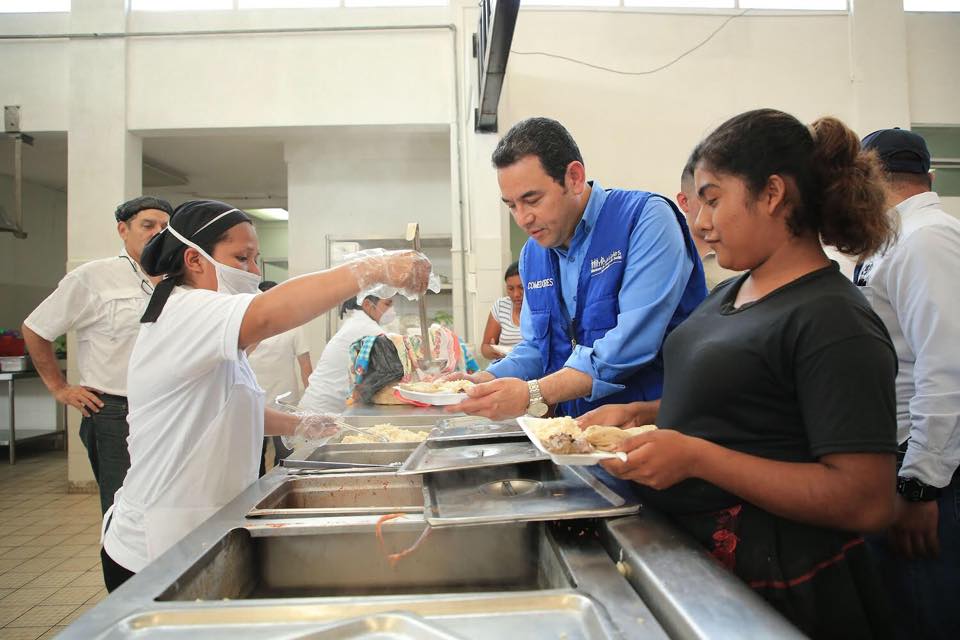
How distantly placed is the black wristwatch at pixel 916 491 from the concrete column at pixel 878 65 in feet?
15.6

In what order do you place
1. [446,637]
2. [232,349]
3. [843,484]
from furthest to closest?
[232,349], [843,484], [446,637]

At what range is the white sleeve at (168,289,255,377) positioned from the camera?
4.30 ft

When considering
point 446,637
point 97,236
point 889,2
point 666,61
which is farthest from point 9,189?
point 889,2

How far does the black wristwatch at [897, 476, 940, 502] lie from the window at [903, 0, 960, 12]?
572cm

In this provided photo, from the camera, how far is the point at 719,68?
5.15m

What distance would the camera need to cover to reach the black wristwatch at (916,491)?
4.86 ft

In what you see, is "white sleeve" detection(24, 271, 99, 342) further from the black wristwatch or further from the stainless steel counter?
the black wristwatch

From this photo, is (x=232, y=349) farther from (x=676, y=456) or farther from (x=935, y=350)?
(x=935, y=350)

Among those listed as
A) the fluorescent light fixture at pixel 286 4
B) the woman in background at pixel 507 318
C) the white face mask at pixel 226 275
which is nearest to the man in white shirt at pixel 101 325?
the white face mask at pixel 226 275

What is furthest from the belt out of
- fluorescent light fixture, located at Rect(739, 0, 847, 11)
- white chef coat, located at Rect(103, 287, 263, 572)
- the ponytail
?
fluorescent light fixture, located at Rect(739, 0, 847, 11)

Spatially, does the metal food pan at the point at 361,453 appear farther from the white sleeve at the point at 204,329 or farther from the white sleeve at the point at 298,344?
the white sleeve at the point at 298,344

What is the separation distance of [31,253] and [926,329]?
1025 cm

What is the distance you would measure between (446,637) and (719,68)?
18.7 ft

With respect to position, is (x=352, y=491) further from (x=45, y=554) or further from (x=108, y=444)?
(x=45, y=554)
